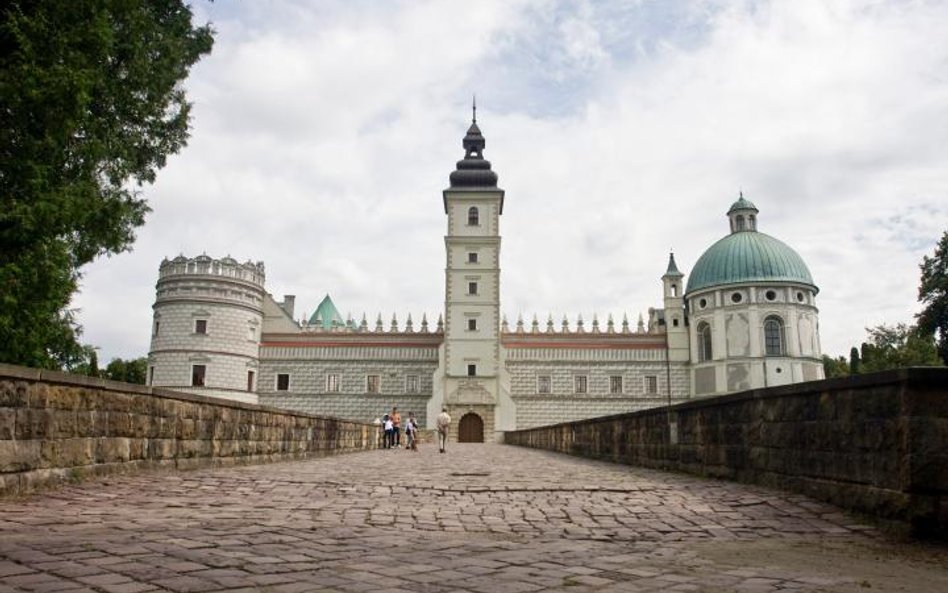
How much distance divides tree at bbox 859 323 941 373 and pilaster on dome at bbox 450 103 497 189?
28.9 m

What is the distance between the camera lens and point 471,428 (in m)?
49.0

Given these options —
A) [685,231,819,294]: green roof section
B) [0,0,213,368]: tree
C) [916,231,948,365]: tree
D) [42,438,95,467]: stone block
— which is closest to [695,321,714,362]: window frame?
[685,231,819,294]: green roof section

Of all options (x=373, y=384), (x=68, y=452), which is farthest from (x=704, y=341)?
(x=68, y=452)

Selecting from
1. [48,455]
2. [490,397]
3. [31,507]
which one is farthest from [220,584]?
[490,397]

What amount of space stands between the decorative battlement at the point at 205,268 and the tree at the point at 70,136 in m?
36.3

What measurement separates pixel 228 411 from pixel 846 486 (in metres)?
8.27

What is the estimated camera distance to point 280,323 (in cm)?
5628

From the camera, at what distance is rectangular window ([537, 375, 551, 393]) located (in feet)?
172

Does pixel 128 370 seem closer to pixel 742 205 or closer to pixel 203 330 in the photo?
pixel 203 330

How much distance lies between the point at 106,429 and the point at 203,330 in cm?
4475

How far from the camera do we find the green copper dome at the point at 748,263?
2055 inches

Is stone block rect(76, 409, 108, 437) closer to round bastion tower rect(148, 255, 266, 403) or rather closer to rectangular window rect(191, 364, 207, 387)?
round bastion tower rect(148, 255, 266, 403)

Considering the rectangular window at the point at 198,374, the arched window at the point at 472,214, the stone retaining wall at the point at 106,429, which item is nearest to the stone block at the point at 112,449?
the stone retaining wall at the point at 106,429

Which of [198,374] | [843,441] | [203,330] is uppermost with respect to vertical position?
[203,330]
